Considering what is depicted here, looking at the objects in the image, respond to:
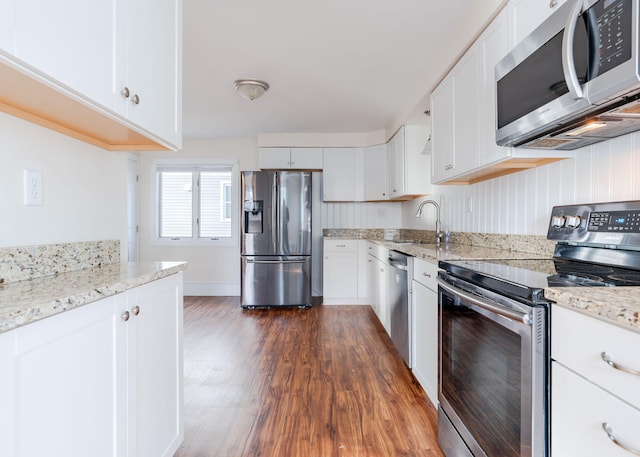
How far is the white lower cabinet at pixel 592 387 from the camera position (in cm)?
67

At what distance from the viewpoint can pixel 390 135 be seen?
14.0 ft

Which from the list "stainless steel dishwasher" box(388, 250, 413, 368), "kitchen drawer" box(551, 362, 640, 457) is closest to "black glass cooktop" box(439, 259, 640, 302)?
"kitchen drawer" box(551, 362, 640, 457)

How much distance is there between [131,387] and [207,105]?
10.5 feet

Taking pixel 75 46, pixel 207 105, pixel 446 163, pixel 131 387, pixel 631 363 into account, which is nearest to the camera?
pixel 631 363

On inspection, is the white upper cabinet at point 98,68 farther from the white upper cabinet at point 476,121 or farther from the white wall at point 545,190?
the white wall at point 545,190

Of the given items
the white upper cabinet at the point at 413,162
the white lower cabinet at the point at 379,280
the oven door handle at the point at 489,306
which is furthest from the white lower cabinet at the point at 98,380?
the white upper cabinet at the point at 413,162

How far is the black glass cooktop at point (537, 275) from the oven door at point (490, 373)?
37 millimetres

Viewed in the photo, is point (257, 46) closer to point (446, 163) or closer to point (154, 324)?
point (446, 163)

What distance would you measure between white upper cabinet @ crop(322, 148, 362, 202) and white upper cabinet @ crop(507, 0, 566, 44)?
3.15 metres

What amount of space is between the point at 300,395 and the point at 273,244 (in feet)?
7.78

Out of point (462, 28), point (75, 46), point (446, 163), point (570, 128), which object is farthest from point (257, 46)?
point (570, 128)

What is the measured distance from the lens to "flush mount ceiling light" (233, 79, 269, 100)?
3.00 meters

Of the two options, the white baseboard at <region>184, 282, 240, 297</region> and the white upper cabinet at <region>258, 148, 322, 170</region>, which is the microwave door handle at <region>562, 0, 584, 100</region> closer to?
the white upper cabinet at <region>258, 148, 322, 170</region>

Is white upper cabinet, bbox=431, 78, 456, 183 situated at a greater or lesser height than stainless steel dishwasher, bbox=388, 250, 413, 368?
greater
